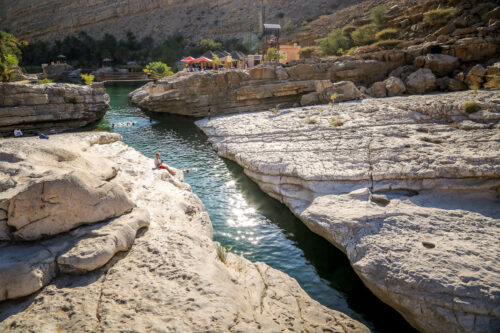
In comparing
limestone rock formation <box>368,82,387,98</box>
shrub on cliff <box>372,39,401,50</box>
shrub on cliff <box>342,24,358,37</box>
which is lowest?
limestone rock formation <box>368,82,387,98</box>

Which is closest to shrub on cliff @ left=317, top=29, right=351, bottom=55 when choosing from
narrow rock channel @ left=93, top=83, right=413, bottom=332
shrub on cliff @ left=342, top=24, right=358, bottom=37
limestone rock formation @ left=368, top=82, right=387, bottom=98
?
shrub on cliff @ left=342, top=24, right=358, bottom=37

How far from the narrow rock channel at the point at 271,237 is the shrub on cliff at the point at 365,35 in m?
28.0

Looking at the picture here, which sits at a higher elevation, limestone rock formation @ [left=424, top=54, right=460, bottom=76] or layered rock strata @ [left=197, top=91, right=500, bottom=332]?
limestone rock formation @ [left=424, top=54, right=460, bottom=76]

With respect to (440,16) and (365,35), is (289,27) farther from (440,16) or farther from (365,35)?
(440,16)

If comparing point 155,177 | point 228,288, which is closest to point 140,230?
point 228,288

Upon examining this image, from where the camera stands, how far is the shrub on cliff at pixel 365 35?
35375 mm

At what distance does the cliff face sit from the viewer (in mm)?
66938

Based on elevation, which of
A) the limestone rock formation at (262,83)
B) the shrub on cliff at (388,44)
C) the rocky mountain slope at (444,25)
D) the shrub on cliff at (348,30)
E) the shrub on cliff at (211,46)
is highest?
the shrub on cliff at (211,46)

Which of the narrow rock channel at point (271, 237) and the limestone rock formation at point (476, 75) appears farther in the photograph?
the limestone rock formation at point (476, 75)

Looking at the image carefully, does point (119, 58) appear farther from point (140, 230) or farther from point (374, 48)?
point (140, 230)

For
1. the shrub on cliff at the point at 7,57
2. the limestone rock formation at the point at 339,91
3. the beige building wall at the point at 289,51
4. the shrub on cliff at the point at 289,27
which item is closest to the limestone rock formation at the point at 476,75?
the limestone rock formation at the point at 339,91

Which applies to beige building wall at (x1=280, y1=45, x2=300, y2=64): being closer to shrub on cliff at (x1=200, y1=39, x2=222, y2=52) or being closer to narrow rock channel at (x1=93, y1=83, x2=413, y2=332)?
narrow rock channel at (x1=93, y1=83, x2=413, y2=332)

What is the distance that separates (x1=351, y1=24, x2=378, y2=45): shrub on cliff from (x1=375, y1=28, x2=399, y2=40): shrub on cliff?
2095mm

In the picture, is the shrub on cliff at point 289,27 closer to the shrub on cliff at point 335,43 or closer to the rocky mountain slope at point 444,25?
the rocky mountain slope at point 444,25
